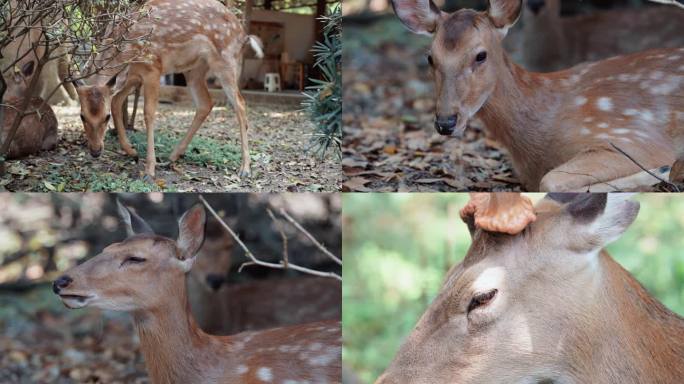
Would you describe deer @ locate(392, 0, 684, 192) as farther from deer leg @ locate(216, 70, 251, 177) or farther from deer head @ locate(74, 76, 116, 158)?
deer head @ locate(74, 76, 116, 158)

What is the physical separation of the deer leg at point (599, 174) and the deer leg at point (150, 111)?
119 centimetres

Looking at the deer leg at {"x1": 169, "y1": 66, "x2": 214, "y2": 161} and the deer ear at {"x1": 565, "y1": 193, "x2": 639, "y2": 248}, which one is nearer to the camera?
the deer ear at {"x1": 565, "y1": 193, "x2": 639, "y2": 248}

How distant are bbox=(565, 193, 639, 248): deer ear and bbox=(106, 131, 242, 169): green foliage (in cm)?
128

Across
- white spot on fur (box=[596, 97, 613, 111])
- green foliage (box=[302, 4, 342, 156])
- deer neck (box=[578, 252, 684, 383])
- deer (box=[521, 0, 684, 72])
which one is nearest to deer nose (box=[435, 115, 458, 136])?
green foliage (box=[302, 4, 342, 156])

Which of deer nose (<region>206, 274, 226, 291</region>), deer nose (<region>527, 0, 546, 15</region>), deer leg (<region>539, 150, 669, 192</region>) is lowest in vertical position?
deer nose (<region>206, 274, 226, 291</region>)

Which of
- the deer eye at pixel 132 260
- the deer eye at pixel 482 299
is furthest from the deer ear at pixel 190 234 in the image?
the deer eye at pixel 482 299

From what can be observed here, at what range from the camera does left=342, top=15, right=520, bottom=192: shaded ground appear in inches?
104

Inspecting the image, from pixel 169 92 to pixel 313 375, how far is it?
1034 mm

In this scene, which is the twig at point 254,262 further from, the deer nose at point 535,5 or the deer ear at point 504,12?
the deer nose at point 535,5

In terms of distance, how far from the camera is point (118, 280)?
2338 millimetres

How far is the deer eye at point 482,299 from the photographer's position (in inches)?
66.1

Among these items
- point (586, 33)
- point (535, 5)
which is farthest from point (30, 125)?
point (586, 33)

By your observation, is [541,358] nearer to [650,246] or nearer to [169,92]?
[650,246]

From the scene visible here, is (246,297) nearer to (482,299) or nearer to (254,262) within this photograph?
(254,262)
